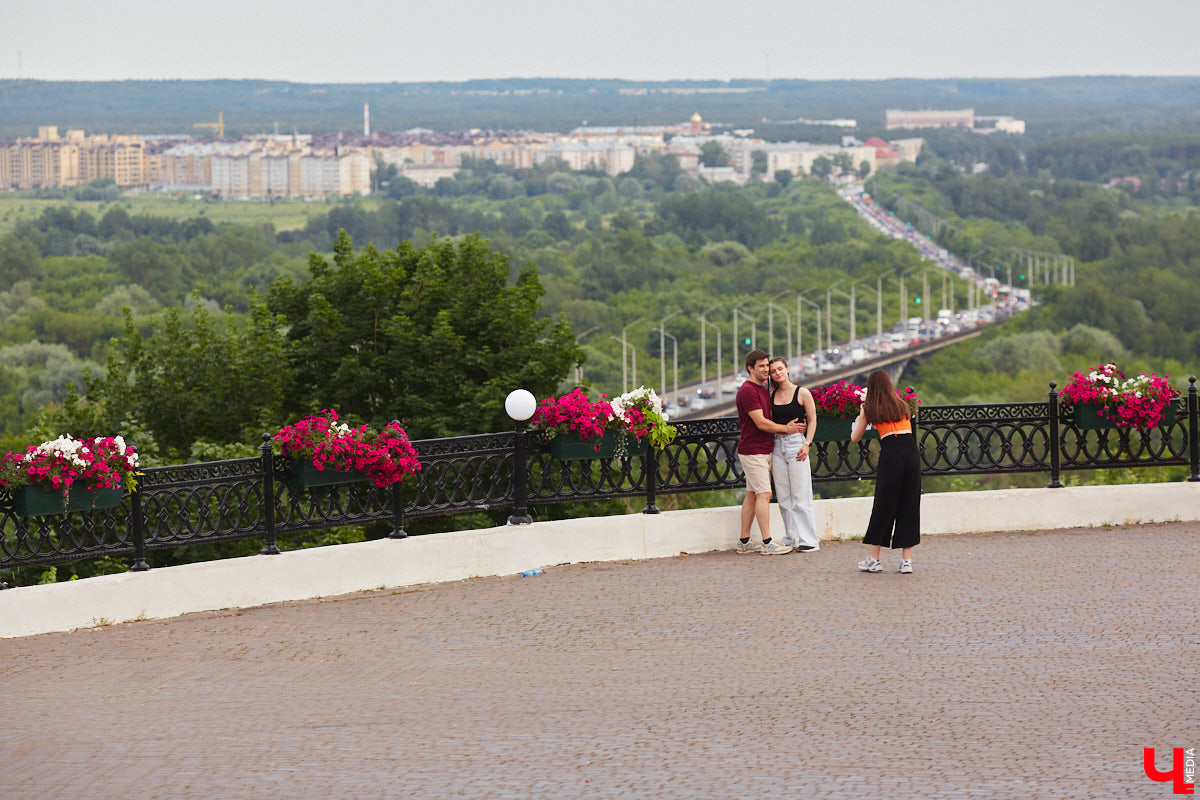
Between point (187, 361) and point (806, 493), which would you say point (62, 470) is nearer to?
point (806, 493)

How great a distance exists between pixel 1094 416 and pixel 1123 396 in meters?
0.27

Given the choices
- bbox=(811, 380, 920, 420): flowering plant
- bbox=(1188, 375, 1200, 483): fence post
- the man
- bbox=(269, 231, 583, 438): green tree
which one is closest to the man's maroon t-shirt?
the man

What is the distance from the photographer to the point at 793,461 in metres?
11.2

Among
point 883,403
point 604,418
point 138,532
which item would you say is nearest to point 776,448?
point 883,403

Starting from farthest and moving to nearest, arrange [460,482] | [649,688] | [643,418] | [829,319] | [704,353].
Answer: [829,319]
[704,353]
[643,418]
[460,482]
[649,688]

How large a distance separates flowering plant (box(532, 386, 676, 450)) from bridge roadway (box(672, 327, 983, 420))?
92492 mm

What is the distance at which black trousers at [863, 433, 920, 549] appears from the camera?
408 inches

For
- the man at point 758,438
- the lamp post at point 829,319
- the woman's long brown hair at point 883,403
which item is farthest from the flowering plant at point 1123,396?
the lamp post at point 829,319

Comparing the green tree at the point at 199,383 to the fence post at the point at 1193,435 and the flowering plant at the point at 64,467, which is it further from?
the fence post at the point at 1193,435

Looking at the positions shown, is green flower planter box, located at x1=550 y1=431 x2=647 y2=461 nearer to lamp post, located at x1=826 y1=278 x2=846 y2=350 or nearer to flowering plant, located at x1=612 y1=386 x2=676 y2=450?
flowering plant, located at x1=612 y1=386 x2=676 y2=450

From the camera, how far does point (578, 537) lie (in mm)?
11188

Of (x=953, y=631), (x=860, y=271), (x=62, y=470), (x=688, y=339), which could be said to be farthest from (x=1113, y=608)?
(x=860, y=271)

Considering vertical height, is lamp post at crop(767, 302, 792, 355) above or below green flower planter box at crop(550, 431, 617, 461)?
below

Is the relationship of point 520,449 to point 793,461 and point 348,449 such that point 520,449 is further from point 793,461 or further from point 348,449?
point 793,461
